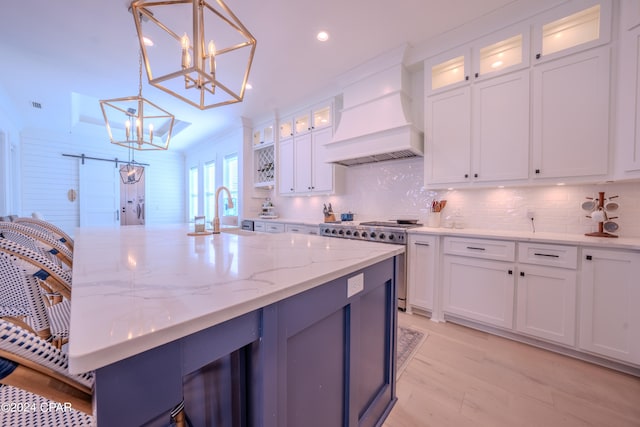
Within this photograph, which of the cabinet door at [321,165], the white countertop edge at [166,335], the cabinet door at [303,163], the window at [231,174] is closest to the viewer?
the white countertop edge at [166,335]

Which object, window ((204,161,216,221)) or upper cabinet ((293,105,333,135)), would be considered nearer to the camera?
upper cabinet ((293,105,333,135))

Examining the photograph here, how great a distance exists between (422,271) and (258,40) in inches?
117

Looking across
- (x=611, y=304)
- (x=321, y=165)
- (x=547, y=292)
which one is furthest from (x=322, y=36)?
(x=611, y=304)

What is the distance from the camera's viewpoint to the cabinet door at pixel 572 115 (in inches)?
72.6

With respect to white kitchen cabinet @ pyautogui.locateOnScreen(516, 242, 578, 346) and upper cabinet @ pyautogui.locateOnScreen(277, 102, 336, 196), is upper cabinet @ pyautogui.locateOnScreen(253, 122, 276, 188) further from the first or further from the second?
white kitchen cabinet @ pyautogui.locateOnScreen(516, 242, 578, 346)

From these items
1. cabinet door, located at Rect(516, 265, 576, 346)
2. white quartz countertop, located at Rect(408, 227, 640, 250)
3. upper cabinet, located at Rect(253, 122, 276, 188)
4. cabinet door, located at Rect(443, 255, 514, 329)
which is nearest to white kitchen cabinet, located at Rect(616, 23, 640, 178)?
white quartz countertop, located at Rect(408, 227, 640, 250)

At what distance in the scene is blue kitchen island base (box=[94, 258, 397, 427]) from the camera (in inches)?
17.8

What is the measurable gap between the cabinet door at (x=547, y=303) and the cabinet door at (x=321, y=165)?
8.10 feet

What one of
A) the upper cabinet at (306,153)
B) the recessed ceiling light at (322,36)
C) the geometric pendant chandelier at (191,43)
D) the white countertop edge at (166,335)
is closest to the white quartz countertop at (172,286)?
the white countertop edge at (166,335)

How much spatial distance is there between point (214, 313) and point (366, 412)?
1089 mm

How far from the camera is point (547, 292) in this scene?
1897 mm

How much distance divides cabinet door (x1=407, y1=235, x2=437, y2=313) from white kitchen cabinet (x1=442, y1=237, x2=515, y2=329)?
0.39 feet

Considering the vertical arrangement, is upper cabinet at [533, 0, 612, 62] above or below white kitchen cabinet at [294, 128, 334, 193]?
above

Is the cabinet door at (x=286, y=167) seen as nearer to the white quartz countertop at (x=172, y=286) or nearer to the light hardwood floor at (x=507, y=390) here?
the white quartz countertop at (x=172, y=286)
